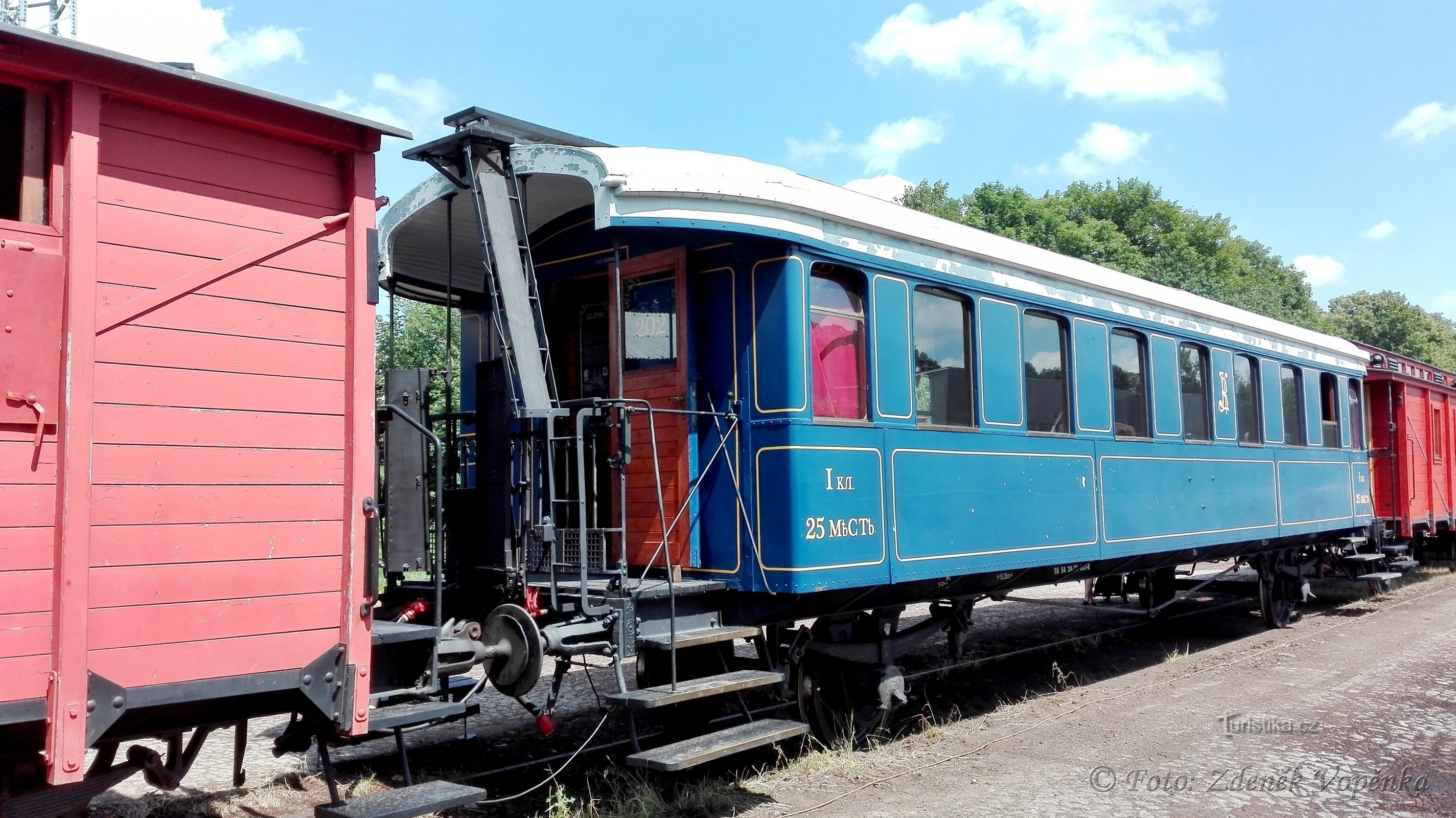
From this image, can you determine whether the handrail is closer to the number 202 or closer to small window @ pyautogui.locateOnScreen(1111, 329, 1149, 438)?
the number 202

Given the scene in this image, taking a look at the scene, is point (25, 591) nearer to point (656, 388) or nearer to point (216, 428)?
point (216, 428)

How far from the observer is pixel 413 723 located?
Answer: 4234mm

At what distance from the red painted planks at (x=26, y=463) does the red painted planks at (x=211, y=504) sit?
59 millimetres

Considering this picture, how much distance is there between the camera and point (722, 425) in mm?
6000

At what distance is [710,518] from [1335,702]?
205 inches

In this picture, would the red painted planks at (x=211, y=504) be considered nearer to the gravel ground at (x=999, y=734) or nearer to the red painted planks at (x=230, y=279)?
the red painted planks at (x=230, y=279)

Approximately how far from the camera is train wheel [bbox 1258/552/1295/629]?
1195 cm

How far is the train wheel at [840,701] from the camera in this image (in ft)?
21.3

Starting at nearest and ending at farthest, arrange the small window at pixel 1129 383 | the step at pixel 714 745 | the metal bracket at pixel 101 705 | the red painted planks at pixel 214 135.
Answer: the metal bracket at pixel 101 705, the red painted planks at pixel 214 135, the step at pixel 714 745, the small window at pixel 1129 383

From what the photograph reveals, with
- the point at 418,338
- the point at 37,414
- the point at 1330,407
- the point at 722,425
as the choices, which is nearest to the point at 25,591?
the point at 37,414

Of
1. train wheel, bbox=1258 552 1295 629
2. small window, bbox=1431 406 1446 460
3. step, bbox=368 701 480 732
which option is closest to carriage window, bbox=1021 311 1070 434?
step, bbox=368 701 480 732

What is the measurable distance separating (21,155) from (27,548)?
47.5 inches

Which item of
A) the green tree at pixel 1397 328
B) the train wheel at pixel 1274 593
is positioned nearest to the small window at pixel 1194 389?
the train wheel at pixel 1274 593

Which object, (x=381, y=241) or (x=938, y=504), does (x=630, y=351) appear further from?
(x=938, y=504)
